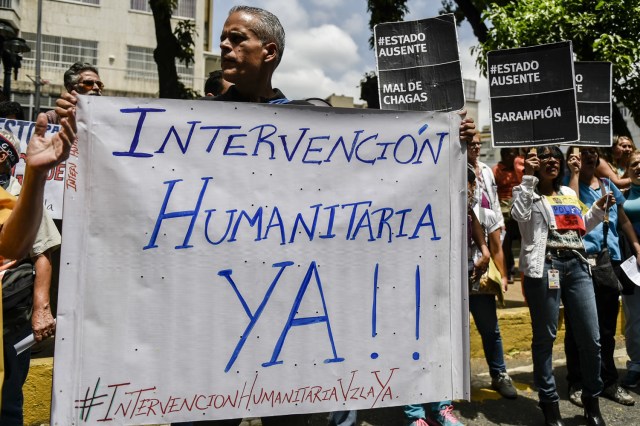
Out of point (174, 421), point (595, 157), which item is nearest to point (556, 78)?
point (595, 157)

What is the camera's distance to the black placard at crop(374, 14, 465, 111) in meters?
4.16

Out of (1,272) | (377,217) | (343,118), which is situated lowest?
(1,272)

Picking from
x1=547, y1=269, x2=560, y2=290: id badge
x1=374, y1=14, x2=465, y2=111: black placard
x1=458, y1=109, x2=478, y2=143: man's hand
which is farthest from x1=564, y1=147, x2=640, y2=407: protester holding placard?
x1=458, y1=109, x2=478, y2=143: man's hand

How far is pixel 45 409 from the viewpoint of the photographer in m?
3.64

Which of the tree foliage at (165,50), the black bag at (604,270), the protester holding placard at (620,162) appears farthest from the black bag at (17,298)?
the tree foliage at (165,50)

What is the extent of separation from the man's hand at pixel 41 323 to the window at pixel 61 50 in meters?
32.2

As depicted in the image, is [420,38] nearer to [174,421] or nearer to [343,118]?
[343,118]

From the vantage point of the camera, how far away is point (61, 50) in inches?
1281

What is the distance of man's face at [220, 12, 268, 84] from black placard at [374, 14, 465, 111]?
2101 mm

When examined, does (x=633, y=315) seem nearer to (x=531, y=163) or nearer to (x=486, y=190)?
(x=486, y=190)

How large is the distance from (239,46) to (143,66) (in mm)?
33787

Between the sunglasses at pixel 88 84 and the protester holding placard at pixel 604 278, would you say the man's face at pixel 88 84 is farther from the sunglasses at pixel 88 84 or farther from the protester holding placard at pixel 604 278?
the protester holding placard at pixel 604 278

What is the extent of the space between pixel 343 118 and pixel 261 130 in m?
0.31

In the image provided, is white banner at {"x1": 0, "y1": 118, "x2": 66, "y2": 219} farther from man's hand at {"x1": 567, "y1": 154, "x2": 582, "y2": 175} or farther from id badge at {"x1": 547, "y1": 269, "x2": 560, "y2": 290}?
man's hand at {"x1": 567, "y1": 154, "x2": 582, "y2": 175}
